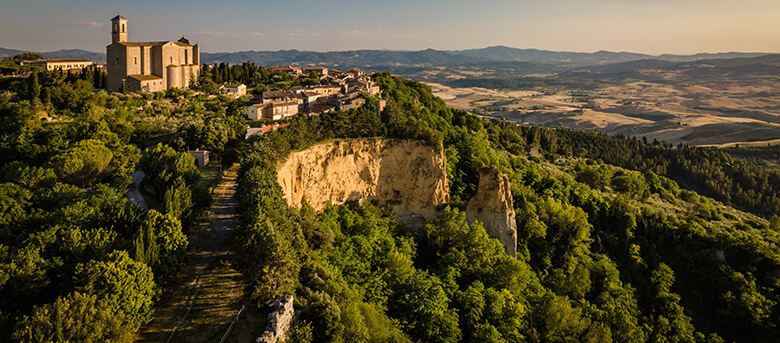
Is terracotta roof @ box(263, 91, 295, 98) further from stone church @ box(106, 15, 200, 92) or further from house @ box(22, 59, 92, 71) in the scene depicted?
house @ box(22, 59, 92, 71)

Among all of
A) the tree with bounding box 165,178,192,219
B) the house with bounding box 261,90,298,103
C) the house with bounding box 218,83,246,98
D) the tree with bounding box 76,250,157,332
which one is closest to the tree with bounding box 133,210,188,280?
the tree with bounding box 165,178,192,219

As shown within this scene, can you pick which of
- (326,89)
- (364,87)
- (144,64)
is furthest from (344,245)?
(144,64)

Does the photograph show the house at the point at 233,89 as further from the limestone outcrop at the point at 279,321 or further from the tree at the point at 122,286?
the limestone outcrop at the point at 279,321

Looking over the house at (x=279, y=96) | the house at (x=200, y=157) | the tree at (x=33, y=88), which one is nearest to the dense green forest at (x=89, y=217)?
the tree at (x=33, y=88)

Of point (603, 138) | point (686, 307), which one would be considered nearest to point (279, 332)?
point (686, 307)

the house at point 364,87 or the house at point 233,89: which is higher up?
the house at point 364,87
